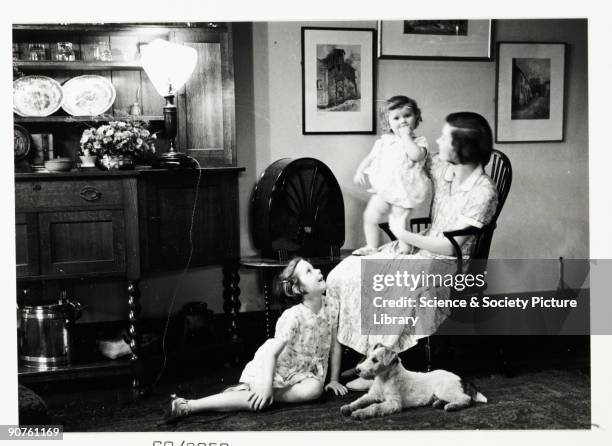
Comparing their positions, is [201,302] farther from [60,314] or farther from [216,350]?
[60,314]

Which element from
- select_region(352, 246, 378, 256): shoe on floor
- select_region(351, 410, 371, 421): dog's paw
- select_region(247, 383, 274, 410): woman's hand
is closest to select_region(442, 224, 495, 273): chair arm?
select_region(352, 246, 378, 256): shoe on floor

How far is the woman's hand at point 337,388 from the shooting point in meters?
3.08

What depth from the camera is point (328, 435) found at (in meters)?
2.88

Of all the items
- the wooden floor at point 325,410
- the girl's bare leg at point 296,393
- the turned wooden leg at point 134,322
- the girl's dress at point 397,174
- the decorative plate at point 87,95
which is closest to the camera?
the wooden floor at point 325,410

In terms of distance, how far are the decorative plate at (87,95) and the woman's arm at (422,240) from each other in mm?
1369

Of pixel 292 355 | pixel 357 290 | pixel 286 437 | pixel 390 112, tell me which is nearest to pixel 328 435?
pixel 286 437

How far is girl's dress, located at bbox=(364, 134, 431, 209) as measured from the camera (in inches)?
123

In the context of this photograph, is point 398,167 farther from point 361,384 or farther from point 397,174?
point 361,384

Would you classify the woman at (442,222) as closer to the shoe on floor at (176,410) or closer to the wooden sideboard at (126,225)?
the wooden sideboard at (126,225)

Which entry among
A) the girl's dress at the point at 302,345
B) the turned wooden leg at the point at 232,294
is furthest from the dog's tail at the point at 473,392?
the turned wooden leg at the point at 232,294

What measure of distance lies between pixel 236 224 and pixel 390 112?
31.9 inches

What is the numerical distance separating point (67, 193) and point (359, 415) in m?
1.45

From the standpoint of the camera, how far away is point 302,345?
311cm

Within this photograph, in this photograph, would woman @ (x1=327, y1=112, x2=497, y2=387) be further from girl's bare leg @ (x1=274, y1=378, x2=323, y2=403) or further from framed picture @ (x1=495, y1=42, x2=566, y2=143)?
girl's bare leg @ (x1=274, y1=378, x2=323, y2=403)
